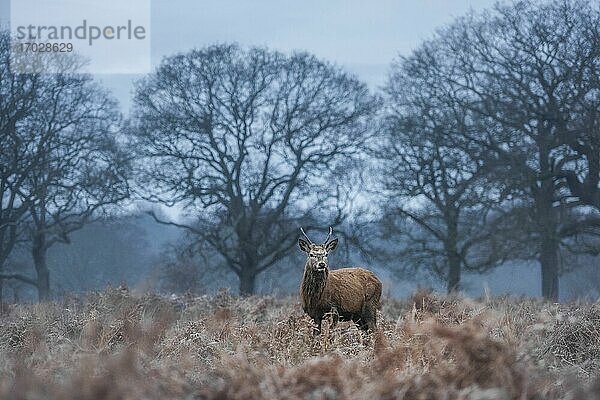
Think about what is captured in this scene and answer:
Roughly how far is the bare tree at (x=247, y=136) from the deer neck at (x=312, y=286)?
18.2 m

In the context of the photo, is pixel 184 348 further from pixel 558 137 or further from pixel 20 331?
pixel 558 137

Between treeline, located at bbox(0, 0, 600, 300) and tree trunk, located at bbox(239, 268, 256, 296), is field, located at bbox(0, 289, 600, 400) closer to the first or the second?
treeline, located at bbox(0, 0, 600, 300)

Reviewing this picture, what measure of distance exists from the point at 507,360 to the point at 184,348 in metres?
2.96

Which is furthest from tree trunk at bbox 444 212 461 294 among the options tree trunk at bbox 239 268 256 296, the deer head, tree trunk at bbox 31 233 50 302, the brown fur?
the deer head

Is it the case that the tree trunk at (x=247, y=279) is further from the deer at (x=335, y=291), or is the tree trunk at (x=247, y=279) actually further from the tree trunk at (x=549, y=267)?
the deer at (x=335, y=291)

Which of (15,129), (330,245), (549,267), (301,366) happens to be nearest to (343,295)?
(330,245)

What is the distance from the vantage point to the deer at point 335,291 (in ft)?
31.4

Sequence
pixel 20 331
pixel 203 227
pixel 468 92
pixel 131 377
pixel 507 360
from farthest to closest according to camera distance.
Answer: pixel 203 227
pixel 468 92
pixel 20 331
pixel 507 360
pixel 131 377

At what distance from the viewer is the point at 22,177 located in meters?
27.2

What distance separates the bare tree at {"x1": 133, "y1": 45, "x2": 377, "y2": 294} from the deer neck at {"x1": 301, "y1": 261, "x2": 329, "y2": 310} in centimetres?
1821

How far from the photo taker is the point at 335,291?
9914mm

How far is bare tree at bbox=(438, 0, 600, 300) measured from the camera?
23812mm

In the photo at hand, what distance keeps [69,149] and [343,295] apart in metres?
20.6

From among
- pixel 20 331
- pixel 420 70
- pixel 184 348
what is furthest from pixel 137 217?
pixel 184 348
